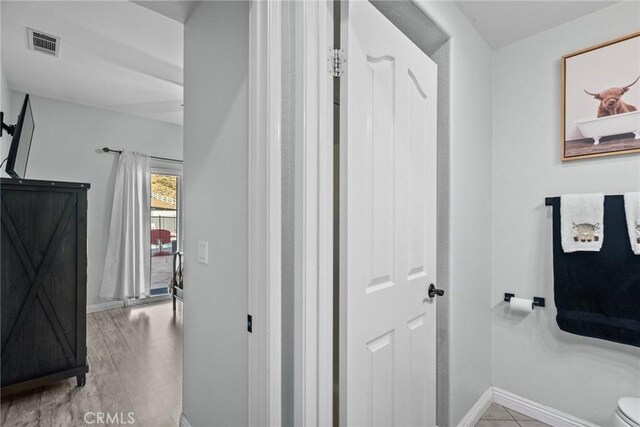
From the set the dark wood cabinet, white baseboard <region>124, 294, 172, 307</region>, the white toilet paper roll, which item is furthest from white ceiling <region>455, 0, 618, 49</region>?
white baseboard <region>124, 294, 172, 307</region>

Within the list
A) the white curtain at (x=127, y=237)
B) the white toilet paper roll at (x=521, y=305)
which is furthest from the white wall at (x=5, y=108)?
the white toilet paper roll at (x=521, y=305)

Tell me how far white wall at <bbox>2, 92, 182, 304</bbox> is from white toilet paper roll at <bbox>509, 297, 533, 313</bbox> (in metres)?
4.53

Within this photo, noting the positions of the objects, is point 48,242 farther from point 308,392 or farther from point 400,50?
point 400,50

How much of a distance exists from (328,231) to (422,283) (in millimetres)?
709

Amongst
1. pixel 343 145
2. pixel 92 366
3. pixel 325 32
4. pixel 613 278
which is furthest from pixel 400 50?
pixel 92 366

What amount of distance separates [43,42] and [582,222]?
391 cm

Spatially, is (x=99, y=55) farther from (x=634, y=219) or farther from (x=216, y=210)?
(x=634, y=219)

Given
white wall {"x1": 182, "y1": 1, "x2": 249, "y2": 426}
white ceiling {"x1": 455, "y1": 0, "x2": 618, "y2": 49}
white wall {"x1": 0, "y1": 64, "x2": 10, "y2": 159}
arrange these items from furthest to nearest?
white wall {"x1": 0, "y1": 64, "x2": 10, "y2": 159} < white ceiling {"x1": 455, "y1": 0, "x2": 618, "y2": 49} < white wall {"x1": 182, "y1": 1, "x2": 249, "y2": 426}

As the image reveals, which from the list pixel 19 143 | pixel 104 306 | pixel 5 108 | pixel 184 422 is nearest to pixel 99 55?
pixel 19 143

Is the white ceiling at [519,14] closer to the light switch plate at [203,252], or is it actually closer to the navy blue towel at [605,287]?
the navy blue towel at [605,287]

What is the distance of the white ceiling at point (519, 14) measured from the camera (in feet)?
5.89

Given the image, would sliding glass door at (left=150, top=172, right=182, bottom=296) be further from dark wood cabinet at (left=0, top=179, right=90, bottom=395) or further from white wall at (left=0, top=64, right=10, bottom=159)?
dark wood cabinet at (left=0, top=179, right=90, bottom=395)

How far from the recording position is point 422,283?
1.55 metres

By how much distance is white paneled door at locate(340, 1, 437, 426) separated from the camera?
1.13 m
